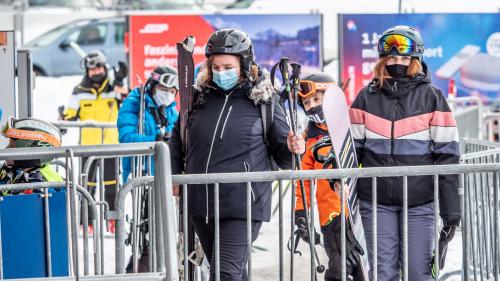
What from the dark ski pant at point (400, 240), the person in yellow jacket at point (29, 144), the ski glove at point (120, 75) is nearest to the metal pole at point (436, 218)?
the dark ski pant at point (400, 240)

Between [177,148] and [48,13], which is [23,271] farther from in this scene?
[48,13]

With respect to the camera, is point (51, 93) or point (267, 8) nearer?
point (51, 93)

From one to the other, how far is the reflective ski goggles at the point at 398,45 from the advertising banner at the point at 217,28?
309 inches

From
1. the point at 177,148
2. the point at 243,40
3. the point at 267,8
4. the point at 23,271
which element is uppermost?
the point at 267,8

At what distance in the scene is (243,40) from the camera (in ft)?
22.0

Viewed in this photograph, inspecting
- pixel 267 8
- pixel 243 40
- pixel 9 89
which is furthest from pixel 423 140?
pixel 267 8

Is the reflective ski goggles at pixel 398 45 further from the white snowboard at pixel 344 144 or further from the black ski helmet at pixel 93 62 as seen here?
the black ski helmet at pixel 93 62

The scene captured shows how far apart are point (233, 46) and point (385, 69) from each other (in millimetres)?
879

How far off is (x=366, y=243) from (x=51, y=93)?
52.8ft

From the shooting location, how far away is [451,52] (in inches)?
614

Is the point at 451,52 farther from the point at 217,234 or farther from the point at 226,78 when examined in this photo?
the point at 217,234

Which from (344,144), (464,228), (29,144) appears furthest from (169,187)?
(29,144)

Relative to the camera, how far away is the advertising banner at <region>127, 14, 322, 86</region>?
14.8 m

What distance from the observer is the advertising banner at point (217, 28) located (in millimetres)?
14766
